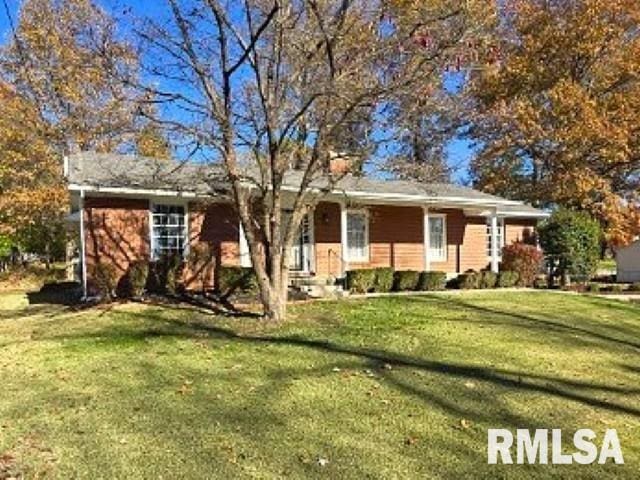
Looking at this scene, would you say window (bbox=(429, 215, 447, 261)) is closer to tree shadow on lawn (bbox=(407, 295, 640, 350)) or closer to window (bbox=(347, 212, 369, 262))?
window (bbox=(347, 212, 369, 262))

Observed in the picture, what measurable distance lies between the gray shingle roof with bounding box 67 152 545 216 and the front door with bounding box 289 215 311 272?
1718mm

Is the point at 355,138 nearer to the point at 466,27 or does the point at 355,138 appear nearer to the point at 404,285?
the point at 466,27

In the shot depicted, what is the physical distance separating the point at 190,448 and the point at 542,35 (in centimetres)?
3115

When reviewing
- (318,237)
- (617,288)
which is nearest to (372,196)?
(318,237)

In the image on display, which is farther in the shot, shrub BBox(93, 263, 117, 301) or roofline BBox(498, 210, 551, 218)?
roofline BBox(498, 210, 551, 218)

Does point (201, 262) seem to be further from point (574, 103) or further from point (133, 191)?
point (574, 103)

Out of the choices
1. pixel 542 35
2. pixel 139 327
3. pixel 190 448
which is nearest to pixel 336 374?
pixel 190 448

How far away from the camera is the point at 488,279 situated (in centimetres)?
2189

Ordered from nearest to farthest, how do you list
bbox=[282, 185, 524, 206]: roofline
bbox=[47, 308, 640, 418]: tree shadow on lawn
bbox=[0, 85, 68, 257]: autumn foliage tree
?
bbox=[47, 308, 640, 418]: tree shadow on lawn, bbox=[282, 185, 524, 206]: roofline, bbox=[0, 85, 68, 257]: autumn foliage tree

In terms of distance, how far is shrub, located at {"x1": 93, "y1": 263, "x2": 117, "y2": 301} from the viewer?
634 inches

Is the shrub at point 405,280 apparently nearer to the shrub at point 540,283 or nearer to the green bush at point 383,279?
the green bush at point 383,279

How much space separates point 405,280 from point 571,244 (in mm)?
7909

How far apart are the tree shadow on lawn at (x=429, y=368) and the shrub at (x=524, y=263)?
11.4m

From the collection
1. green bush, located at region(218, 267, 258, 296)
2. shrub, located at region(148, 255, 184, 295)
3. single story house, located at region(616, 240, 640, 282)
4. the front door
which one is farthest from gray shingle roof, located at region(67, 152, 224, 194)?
single story house, located at region(616, 240, 640, 282)
